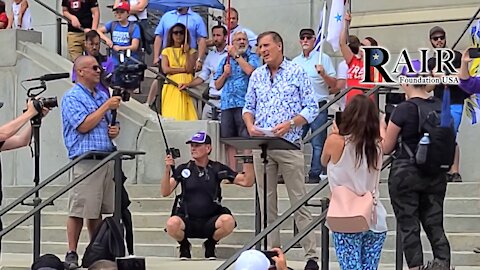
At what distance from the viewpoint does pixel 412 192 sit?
7695mm

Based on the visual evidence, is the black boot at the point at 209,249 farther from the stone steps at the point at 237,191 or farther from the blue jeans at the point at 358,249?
the blue jeans at the point at 358,249

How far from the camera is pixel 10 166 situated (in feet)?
44.3

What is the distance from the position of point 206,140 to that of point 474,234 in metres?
2.70

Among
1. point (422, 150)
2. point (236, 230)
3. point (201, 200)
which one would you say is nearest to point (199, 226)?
point (201, 200)

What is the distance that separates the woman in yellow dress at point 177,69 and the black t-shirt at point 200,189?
2646 mm

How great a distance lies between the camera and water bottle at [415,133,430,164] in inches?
298

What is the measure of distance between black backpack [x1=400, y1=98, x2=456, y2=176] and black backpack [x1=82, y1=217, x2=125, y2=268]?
95.6 inches

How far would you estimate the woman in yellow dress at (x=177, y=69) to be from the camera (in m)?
12.9

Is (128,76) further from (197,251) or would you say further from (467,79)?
(467,79)

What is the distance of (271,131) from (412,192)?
1528 mm

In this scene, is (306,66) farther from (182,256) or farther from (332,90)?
(182,256)

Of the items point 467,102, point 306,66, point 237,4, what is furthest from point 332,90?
point 237,4

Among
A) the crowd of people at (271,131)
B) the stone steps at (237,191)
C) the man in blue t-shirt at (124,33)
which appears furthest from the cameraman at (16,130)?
the man in blue t-shirt at (124,33)

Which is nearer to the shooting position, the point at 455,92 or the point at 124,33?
the point at 455,92
